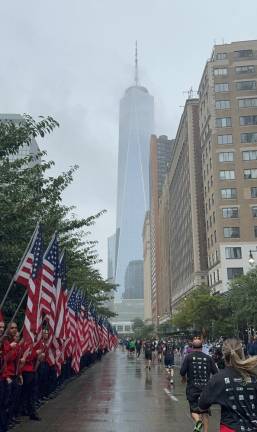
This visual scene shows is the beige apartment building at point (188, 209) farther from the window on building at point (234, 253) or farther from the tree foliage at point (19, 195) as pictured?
the tree foliage at point (19, 195)

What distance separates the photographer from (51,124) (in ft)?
42.4

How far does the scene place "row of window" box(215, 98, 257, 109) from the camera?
7012cm

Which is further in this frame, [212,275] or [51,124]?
[212,275]

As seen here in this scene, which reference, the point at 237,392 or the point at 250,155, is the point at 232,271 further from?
the point at 237,392

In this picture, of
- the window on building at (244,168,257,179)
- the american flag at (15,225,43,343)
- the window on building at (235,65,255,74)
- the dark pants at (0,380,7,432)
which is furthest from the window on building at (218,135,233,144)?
the dark pants at (0,380,7,432)

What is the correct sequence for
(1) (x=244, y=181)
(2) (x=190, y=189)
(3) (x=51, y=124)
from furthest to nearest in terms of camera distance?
(2) (x=190, y=189), (1) (x=244, y=181), (3) (x=51, y=124)

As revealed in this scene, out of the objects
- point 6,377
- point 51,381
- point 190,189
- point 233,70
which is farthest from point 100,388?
point 190,189

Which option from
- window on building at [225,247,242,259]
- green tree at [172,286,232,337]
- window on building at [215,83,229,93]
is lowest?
green tree at [172,286,232,337]

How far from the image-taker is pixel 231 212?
66.2m

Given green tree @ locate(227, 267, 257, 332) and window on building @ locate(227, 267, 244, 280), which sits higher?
window on building @ locate(227, 267, 244, 280)

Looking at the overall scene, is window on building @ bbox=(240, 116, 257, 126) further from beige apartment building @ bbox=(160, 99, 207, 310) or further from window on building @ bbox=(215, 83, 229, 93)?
beige apartment building @ bbox=(160, 99, 207, 310)

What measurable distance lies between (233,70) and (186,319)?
35707mm

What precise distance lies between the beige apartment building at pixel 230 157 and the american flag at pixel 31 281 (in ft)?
176

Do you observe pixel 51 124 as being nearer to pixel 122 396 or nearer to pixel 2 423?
pixel 2 423
